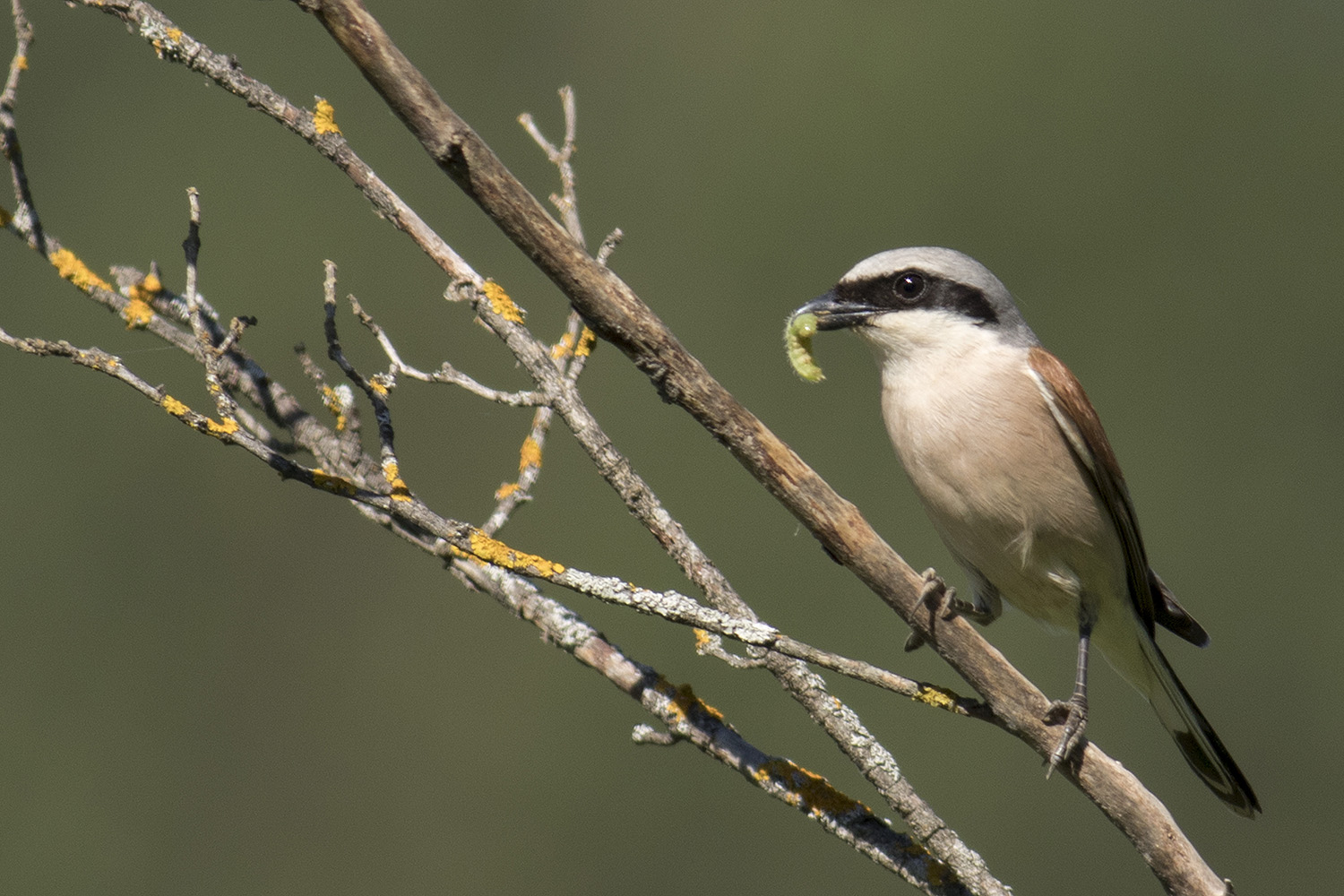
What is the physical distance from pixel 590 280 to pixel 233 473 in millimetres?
5893

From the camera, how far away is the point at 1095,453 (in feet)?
9.29

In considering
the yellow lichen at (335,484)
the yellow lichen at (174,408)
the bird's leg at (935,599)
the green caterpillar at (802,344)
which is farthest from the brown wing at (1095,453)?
the yellow lichen at (174,408)

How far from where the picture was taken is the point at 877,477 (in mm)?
6719

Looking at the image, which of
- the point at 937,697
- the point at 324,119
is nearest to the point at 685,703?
the point at 937,697

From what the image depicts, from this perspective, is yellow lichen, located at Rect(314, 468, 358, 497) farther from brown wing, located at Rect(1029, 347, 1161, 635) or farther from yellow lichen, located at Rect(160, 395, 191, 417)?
brown wing, located at Rect(1029, 347, 1161, 635)

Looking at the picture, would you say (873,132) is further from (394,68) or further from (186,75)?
Result: (394,68)

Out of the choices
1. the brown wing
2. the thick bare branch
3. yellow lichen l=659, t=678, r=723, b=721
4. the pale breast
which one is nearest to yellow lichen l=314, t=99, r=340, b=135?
the thick bare branch

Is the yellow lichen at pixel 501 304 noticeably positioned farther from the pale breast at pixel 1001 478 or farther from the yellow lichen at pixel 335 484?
the pale breast at pixel 1001 478

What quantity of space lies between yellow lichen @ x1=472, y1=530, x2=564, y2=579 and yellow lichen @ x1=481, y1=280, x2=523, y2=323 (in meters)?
0.38

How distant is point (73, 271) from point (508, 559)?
3.35 feet

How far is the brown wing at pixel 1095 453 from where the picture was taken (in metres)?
2.81

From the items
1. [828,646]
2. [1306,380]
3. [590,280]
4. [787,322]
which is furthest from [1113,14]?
[590,280]

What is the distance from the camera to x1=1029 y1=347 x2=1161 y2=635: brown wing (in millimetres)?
2807

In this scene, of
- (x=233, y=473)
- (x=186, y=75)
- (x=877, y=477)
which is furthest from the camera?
(x=186, y=75)
